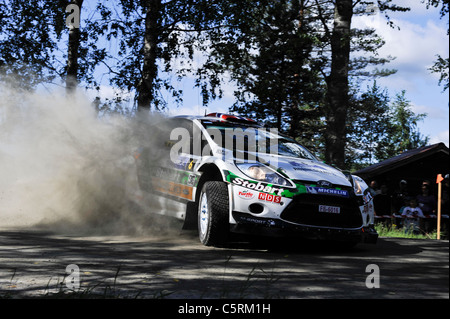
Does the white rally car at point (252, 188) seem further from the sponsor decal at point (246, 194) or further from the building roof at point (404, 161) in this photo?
the building roof at point (404, 161)

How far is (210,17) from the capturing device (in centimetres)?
1759

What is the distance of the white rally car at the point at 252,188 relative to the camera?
22.0 ft

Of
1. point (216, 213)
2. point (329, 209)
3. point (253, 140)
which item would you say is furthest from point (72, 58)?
point (329, 209)

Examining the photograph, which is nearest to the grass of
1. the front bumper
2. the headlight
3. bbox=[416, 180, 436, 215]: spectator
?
bbox=[416, 180, 436, 215]: spectator

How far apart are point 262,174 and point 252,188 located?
242 millimetres

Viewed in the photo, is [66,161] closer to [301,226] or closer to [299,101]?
[301,226]

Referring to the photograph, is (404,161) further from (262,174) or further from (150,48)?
(262,174)

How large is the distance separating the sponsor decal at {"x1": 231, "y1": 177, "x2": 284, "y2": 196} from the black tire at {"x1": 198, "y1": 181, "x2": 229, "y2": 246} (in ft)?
0.68

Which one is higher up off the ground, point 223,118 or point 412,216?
point 223,118

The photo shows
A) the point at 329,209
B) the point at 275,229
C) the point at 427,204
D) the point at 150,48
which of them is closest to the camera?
the point at 275,229

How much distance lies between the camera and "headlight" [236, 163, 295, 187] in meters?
6.79

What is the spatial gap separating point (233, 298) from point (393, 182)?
21.1 m

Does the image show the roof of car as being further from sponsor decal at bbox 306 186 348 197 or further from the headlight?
sponsor decal at bbox 306 186 348 197

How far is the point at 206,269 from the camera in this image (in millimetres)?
5602
